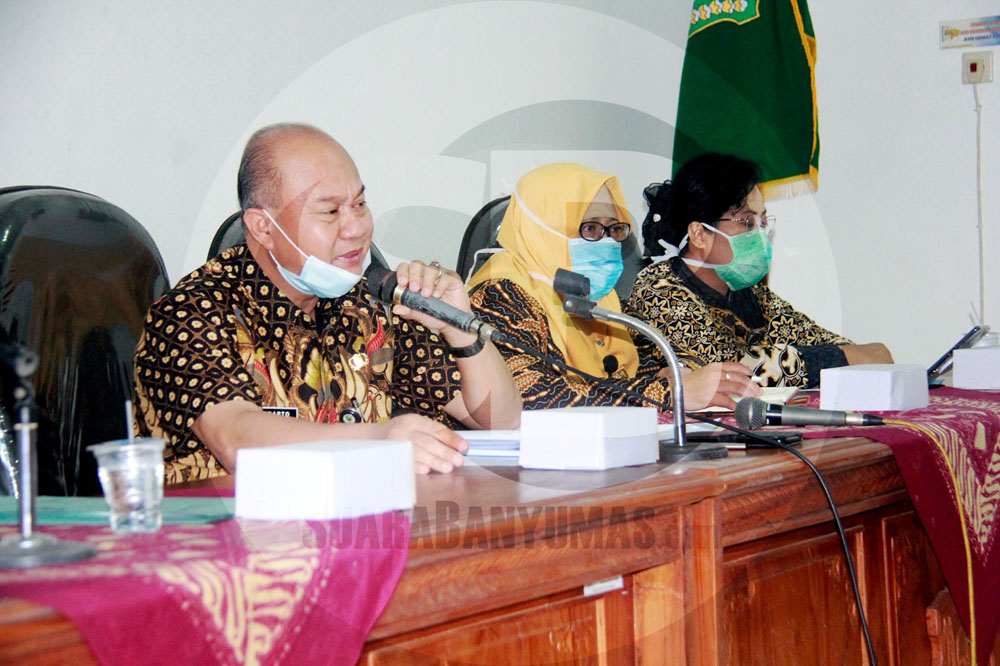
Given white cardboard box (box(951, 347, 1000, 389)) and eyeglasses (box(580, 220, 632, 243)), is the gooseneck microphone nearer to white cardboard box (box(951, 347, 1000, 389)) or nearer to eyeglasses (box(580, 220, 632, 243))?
eyeglasses (box(580, 220, 632, 243))

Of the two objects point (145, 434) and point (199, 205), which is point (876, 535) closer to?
point (145, 434)

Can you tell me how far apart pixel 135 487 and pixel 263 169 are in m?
0.98

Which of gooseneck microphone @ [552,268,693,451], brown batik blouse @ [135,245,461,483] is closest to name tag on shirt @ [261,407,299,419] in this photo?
brown batik blouse @ [135,245,461,483]

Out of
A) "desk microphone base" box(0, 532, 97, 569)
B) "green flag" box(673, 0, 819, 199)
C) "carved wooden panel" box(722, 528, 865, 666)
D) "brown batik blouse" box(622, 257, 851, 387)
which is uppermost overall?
"green flag" box(673, 0, 819, 199)

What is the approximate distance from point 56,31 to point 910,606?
183 cm

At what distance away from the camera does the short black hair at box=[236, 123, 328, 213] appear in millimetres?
1661

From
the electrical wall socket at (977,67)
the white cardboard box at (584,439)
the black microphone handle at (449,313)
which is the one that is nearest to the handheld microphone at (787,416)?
the white cardboard box at (584,439)

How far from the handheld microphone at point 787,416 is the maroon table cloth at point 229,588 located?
31.6 inches

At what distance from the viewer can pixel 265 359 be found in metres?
1.59

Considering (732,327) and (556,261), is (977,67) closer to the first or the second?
(732,327)

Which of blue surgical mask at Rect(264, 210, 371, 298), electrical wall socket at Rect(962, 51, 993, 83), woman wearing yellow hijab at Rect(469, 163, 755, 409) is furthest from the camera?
electrical wall socket at Rect(962, 51, 993, 83)

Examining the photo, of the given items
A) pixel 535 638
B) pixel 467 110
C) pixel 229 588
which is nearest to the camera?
pixel 229 588

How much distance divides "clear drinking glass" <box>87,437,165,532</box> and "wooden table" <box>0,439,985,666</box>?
21 cm

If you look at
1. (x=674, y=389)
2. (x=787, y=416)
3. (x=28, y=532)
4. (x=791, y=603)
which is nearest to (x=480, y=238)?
(x=787, y=416)
